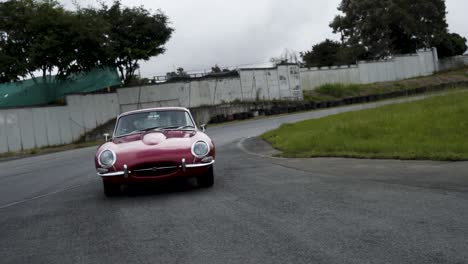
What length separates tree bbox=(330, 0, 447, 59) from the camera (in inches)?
2756

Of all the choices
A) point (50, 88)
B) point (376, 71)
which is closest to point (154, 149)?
→ point (50, 88)

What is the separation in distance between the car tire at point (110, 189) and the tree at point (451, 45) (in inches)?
2797

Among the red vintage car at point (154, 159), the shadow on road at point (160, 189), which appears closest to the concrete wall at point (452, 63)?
the shadow on road at point (160, 189)

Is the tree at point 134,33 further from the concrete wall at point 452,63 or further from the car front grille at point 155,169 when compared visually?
the concrete wall at point 452,63

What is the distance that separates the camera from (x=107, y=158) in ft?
26.2

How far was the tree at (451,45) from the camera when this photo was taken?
249 ft

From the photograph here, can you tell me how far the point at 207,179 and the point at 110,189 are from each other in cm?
144

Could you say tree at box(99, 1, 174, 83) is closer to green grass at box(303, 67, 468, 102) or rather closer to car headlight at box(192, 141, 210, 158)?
green grass at box(303, 67, 468, 102)

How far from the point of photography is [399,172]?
873 cm

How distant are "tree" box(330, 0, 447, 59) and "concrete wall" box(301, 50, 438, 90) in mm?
4934

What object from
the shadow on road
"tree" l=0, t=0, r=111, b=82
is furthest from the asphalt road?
"tree" l=0, t=0, r=111, b=82

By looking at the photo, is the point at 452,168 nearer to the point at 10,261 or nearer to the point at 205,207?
the point at 205,207

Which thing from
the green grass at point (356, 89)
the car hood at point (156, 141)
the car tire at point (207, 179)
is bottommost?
the car tire at point (207, 179)

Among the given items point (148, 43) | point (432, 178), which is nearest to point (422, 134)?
point (432, 178)
